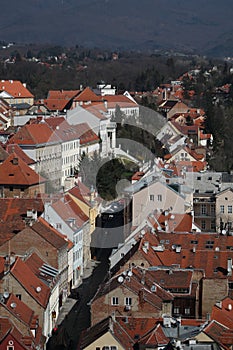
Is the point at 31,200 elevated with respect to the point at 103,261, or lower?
elevated

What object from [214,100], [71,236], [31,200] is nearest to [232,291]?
[71,236]

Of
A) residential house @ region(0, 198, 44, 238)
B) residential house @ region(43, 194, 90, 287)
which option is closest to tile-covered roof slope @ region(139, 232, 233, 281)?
residential house @ region(43, 194, 90, 287)

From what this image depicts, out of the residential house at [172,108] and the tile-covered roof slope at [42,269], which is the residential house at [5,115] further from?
the tile-covered roof slope at [42,269]

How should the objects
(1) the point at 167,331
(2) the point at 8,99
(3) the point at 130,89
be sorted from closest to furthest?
(1) the point at 167,331 < (2) the point at 8,99 < (3) the point at 130,89

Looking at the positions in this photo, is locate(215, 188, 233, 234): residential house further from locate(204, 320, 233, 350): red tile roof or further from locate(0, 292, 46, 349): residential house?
locate(204, 320, 233, 350): red tile roof

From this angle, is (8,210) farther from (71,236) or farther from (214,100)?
(214,100)

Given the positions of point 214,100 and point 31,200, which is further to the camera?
point 214,100
